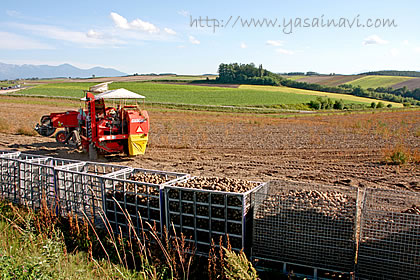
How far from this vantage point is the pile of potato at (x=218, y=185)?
5.46 m

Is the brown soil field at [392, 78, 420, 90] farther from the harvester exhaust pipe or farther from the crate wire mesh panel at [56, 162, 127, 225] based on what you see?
the crate wire mesh panel at [56, 162, 127, 225]

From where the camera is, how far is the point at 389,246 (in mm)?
4539

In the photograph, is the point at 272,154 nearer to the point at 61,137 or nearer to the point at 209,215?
the point at 61,137

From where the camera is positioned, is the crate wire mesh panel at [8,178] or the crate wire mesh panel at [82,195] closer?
the crate wire mesh panel at [82,195]

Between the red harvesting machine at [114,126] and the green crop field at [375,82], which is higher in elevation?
the green crop field at [375,82]

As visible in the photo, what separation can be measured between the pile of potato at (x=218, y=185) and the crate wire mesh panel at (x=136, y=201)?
0.33 metres

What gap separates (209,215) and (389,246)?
7.84ft

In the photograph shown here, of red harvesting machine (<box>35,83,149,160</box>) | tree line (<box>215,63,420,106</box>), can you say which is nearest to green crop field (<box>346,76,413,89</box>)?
tree line (<box>215,63,420,106</box>)

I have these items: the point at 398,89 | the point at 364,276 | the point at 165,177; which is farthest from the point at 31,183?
the point at 398,89

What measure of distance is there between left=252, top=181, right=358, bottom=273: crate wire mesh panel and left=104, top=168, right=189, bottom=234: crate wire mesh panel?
1557 millimetres

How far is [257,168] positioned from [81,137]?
704cm

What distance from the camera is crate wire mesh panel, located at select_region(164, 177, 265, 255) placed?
513 centimetres

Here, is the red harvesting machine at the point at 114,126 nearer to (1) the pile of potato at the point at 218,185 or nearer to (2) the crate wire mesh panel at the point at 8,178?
(2) the crate wire mesh panel at the point at 8,178

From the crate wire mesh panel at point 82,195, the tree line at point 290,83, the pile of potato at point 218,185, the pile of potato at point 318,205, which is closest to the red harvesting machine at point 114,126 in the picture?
the crate wire mesh panel at point 82,195
